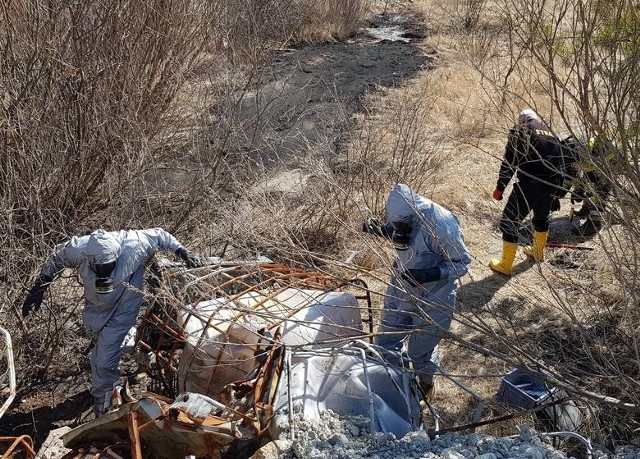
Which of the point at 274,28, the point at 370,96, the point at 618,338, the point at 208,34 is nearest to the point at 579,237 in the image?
the point at 618,338

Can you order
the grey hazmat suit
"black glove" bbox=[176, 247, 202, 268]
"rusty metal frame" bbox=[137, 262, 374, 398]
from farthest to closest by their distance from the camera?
"black glove" bbox=[176, 247, 202, 268], the grey hazmat suit, "rusty metal frame" bbox=[137, 262, 374, 398]

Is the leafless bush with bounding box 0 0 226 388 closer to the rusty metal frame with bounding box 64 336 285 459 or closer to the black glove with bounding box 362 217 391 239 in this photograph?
the rusty metal frame with bounding box 64 336 285 459

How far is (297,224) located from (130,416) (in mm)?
4406

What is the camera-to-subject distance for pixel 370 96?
43.9 ft

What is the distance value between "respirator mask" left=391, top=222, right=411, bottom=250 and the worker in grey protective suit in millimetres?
1509

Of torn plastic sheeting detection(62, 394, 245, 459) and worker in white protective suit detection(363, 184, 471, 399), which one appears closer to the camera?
torn plastic sheeting detection(62, 394, 245, 459)

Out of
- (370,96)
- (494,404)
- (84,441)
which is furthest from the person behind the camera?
(370,96)

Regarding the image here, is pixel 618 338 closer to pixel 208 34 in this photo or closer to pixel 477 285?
pixel 477 285

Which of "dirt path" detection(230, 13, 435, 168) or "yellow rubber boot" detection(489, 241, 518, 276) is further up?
"dirt path" detection(230, 13, 435, 168)

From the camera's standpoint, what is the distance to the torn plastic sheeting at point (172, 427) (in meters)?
3.87

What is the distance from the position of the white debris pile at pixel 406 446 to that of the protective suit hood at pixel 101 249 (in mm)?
2026

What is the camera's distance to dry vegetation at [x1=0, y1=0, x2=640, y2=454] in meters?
5.05

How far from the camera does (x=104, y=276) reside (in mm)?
5363

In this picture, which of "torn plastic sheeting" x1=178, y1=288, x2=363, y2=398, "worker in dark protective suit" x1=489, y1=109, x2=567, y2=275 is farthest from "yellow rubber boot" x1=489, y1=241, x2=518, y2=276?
"torn plastic sheeting" x1=178, y1=288, x2=363, y2=398
